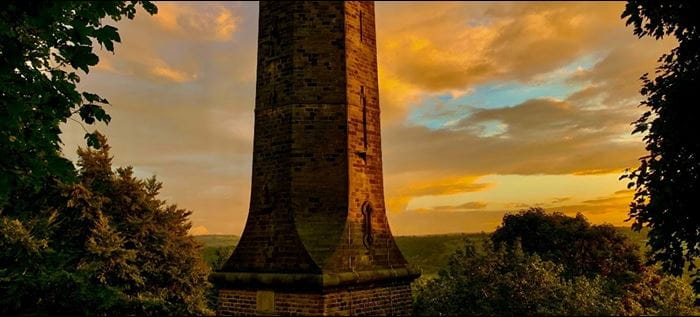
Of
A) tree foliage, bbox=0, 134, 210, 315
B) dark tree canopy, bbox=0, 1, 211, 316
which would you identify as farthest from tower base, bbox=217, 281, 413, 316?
tree foliage, bbox=0, 134, 210, 315

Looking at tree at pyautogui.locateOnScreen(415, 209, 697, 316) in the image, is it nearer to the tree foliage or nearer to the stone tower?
the stone tower

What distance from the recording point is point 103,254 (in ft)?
64.4

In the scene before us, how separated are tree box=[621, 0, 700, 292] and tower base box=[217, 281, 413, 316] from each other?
4.98 m

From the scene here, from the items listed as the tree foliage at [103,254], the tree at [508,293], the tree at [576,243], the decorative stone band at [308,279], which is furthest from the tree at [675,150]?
the tree foliage at [103,254]

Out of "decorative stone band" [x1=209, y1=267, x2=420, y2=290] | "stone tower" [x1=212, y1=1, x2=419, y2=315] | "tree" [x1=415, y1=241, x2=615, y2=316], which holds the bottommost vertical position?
"tree" [x1=415, y1=241, x2=615, y2=316]

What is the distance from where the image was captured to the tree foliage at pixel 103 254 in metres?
16.9

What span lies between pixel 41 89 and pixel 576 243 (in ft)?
78.2

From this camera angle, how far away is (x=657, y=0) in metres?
9.43

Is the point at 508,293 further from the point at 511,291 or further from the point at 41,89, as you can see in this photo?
the point at 41,89

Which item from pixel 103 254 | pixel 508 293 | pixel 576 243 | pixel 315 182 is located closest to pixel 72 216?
pixel 103 254

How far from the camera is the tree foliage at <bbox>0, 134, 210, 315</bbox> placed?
16891 millimetres

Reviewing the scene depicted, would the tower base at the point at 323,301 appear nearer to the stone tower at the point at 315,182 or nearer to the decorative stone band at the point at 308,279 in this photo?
the stone tower at the point at 315,182

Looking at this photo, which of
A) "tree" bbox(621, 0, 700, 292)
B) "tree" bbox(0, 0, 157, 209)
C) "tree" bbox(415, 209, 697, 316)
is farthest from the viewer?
"tree" bbox(415, 209, 697, 316)

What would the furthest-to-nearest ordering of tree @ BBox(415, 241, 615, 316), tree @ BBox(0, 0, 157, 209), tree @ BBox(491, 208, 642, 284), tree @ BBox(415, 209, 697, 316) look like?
tree @ BBox(491, 208, 642, 284) < tree @ BBox(415, 209, 697, 316) < tree @ BBox(415, 241, 615, 316) < tree @ BBox(0, 0, 157, 209)
